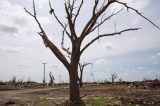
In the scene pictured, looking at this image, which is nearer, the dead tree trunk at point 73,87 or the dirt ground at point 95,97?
the dirt ground at point 95,97

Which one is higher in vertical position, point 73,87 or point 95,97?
point 73,87

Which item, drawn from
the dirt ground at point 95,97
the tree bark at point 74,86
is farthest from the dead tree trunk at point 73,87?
the dirt ground at point 95,97

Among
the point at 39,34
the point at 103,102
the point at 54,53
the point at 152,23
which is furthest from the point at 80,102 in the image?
the point at 152,23

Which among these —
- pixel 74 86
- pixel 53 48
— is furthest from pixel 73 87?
pixel 53 48

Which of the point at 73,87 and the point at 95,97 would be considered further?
the point at 95,97

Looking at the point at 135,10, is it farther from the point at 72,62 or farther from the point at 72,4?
the point at 72,62

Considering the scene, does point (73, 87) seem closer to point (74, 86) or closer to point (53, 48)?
point (74, 86)

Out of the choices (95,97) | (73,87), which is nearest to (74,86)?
(73,87)

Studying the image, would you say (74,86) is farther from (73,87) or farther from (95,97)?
(95,97)

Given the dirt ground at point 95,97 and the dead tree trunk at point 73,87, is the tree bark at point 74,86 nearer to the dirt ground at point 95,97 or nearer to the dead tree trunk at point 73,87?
the dead tree trunk at point 73,87

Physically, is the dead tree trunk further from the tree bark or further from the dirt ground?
the dirt ground

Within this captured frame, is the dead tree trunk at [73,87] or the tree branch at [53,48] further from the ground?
the tree branch at [53,48]

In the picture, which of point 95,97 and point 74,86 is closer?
point 74,86

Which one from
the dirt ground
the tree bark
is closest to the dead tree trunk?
the tree bark
